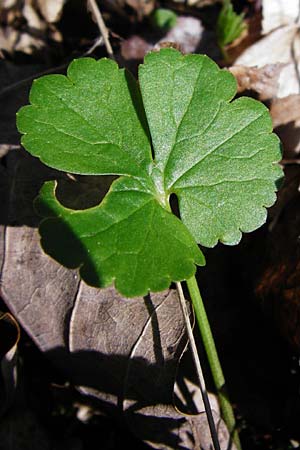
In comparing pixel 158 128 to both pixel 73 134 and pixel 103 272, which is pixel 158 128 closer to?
pixel 73 134

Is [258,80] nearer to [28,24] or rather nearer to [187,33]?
[187,33]

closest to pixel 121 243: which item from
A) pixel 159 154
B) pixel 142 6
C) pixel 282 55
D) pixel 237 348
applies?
pixel 159 154

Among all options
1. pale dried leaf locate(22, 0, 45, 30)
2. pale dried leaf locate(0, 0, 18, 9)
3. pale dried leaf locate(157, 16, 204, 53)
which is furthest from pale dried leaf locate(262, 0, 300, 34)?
pale dried leaf locate(0, 0, 18, 9)

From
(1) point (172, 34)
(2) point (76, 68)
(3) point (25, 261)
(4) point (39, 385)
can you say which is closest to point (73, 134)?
(2) point (76, 68)

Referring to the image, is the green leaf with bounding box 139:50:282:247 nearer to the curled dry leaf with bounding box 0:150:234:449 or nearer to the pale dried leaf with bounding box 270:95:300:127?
the curled dry leaf with bounding box 0:150:234:449

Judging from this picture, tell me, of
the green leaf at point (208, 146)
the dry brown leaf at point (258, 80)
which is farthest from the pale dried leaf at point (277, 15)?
the green leaf at point (208, 146)

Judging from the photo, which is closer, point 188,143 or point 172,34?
point 188,143

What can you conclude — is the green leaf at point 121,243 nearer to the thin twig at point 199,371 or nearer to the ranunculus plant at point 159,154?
the ranunculus plant at point 159,154
